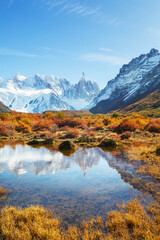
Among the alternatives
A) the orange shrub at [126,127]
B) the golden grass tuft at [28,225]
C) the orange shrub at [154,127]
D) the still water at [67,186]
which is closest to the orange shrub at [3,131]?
the still water at [67,186]

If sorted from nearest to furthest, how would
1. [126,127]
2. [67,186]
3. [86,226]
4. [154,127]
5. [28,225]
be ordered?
1. [86,226]
2. [28,225]
3. [67,186]
4. [154,127]
5. [126,127]

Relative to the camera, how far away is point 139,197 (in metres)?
11.2

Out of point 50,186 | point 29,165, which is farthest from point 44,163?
point 50,186

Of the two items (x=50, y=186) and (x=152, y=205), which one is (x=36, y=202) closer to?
(x=50, y=186)

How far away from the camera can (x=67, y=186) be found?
45.1ft

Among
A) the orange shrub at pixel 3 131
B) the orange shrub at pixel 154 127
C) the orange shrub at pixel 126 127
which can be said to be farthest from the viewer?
the orange shrub at pixel 126 127

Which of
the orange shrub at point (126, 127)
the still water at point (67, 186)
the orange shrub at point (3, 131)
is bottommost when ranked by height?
the still water at point (67, 186)

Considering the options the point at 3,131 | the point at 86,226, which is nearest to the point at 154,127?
the point at 3,131

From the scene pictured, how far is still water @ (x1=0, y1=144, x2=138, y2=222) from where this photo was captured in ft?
34.0

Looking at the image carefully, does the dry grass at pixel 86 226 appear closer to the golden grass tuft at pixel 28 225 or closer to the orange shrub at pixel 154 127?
the golden grass tuft at pixel 28 225

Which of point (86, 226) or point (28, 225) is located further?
point (28, 225)

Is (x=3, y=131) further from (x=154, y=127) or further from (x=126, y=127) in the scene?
(x=154, y=127)

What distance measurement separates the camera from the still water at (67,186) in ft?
34.0

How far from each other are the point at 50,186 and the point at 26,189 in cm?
192
